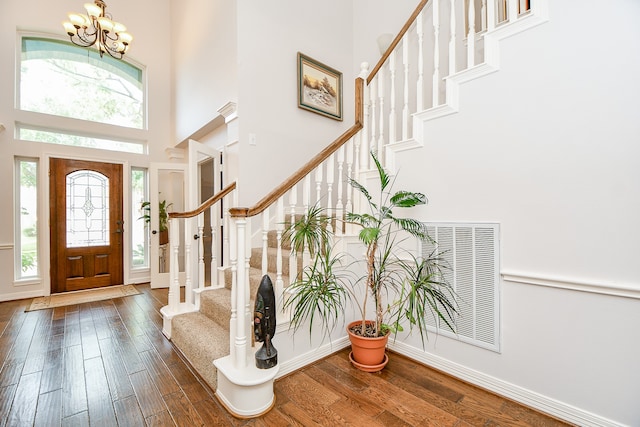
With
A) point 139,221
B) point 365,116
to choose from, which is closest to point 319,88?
point 365,116

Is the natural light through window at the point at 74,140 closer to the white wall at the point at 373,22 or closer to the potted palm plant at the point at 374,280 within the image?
the white wall at the point at 373,22

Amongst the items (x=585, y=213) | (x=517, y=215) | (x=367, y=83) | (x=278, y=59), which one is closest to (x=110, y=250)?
(x=278, y=59)

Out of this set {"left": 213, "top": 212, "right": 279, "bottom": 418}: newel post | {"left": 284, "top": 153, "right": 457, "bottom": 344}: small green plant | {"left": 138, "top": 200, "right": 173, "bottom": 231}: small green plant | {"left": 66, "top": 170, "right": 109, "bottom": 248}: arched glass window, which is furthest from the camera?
{"left": 138, "top": 200, "right": 173, "bottom": 231}: small green plant

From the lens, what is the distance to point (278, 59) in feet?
10.3

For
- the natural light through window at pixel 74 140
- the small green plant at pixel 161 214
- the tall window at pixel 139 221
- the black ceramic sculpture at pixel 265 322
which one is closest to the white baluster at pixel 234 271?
the black ceramic sculpture at pixel 265 322

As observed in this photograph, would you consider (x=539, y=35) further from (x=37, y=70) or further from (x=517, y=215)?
(x=37, y=70)

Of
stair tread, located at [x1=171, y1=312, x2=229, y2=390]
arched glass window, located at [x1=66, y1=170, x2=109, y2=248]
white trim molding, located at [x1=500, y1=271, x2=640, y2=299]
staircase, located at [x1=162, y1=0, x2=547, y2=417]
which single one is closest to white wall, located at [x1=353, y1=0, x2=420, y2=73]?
staircase, located at [x1=162, y1=0, x2=547, y2=417]

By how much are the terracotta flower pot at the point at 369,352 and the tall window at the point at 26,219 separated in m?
4.77

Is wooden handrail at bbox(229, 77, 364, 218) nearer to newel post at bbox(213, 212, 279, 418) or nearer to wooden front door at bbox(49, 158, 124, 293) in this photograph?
newel post at bbox(213, 212, 279, 418)

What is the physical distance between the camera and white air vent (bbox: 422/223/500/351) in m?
1.78

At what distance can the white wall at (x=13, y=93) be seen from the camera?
3680 millimetres

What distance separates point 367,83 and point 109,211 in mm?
4486

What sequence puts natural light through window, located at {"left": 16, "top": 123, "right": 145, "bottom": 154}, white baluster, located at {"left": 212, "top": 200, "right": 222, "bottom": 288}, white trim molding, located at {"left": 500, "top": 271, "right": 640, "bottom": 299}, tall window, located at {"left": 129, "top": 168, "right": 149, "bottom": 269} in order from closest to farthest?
white trim molding, located at {"left": 500, "top": 271, "right": 640, "bottom": 299}, white baluster, located at {"left": 212, "top": 200, "right": 222, "bottom": 288}, natural light through window, located at {"left": 16, "top": 123, "right": 145, "bottom": 154}, tall window, located at {"left": 129, "top": 168, "right": 149, "bottom": 269}

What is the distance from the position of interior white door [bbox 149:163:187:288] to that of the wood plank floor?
188 centimetres
